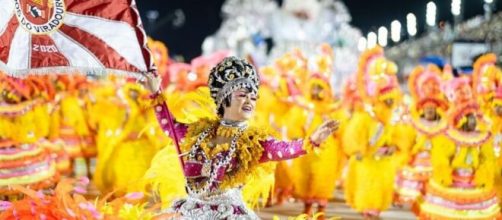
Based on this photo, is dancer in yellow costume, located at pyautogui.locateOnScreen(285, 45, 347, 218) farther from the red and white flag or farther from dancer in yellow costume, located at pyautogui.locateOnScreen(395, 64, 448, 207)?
the red and white flag

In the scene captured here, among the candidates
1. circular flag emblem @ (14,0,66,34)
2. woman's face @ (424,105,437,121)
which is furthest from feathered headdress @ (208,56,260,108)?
woman's face @ (424,105,437,121)

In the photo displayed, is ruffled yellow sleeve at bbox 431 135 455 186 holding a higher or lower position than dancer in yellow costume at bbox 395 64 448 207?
lower

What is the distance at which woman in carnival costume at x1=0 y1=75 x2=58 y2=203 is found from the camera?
26.4 feet

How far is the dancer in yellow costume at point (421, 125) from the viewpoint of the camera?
8852 mm

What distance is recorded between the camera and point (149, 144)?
29.5 feet

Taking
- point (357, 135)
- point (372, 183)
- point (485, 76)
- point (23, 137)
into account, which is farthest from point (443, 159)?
point (23, 137)

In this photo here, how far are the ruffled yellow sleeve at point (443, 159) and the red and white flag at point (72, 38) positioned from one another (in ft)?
13.1

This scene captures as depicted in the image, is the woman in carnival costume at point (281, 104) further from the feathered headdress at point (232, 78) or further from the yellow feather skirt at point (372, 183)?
the feathered headdress at point (232, 78)

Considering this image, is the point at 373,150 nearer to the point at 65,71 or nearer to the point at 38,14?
the point at 65,71

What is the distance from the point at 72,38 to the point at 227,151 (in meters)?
1.02

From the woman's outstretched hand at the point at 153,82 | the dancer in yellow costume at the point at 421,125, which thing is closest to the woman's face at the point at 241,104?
the woman's outstretched hand at the point at 153,82

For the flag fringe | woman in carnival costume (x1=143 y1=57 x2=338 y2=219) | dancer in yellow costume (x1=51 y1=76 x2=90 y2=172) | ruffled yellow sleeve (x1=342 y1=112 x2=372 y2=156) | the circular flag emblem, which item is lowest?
woman in carnival costume (x1=143 y1=57 x2=338 y2=219)

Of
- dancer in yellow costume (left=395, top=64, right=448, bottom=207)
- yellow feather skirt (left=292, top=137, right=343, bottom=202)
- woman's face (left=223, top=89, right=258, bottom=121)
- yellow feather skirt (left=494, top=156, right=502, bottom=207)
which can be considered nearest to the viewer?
woman's face (left=223, top=89, right=258, bottom=121)

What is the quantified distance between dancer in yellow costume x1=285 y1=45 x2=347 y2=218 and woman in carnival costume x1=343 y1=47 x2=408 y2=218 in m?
0.24
